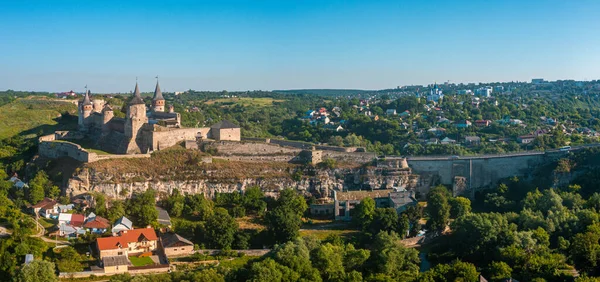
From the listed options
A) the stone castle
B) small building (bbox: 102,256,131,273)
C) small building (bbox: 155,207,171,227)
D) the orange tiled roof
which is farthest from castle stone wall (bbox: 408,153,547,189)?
small building (bbox: 102,256,131,273)

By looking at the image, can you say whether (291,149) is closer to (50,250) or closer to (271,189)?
(271,189)

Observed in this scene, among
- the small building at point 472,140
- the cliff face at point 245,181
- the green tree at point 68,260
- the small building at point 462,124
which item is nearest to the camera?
the green tree at point 68,260

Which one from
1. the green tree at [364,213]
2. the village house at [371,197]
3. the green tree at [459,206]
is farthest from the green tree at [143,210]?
the green tree at [459,206]

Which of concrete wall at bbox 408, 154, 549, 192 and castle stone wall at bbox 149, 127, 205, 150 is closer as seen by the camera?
castle stone wall at bbox 149, 127, 205, 150

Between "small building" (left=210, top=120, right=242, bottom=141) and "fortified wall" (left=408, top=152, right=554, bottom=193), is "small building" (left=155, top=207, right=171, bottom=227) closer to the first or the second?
"small building" (left=210, top=120, right=242, bottom=141)

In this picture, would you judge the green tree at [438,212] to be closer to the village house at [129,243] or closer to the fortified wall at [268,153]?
the fortified wall at [268,153]

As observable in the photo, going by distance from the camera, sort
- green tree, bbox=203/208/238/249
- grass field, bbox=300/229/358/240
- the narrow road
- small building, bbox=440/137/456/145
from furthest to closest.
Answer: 1. small building, bbox=440/137/456/145
2. grass field, bbox=300/229/358/240
3. green tree, bbox=203/208/238/249
4. the narrow road
